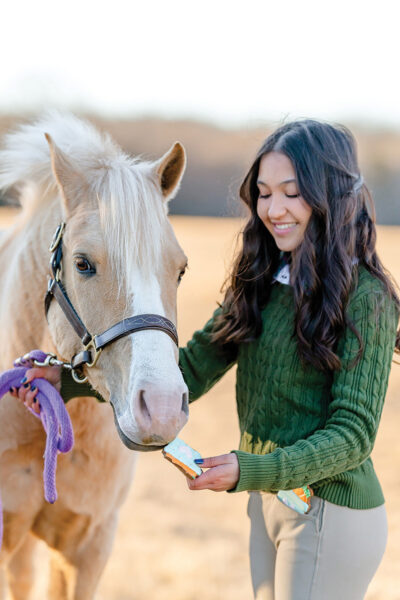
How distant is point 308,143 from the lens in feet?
5.82

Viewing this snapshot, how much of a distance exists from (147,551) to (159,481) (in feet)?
3.36

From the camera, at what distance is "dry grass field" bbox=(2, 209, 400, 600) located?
3158mm

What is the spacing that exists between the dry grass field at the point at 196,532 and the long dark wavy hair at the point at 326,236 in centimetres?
40

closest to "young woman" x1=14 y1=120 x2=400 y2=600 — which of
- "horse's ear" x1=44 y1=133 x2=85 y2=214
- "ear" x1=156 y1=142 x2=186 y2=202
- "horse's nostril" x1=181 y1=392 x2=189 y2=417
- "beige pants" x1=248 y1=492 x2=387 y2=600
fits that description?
"beige pants" x1=248 y1=492 x2=387 y2=600

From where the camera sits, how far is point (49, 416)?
1780 millimetres

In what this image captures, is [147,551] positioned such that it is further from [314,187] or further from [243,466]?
[314,187]

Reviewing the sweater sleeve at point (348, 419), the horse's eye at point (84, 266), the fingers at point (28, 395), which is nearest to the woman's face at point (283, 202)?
the sweater sleeve at point (348, 419)

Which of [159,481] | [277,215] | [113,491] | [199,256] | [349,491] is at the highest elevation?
[277,215]

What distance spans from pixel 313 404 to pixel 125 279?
2.16 ft

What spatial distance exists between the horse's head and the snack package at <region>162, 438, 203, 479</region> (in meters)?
0.05

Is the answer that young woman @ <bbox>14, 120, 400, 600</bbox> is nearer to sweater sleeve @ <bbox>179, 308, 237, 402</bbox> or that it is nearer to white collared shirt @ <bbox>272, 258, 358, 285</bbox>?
white collared shirt @ <bbox>272, 258, 358, 285</bbox>

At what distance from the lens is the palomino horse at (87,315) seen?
152 centimetres

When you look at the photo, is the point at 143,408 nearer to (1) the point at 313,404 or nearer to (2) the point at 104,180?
(1) the point at 313,404

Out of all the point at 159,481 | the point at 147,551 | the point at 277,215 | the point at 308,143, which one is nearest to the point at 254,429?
the point at 277,215
